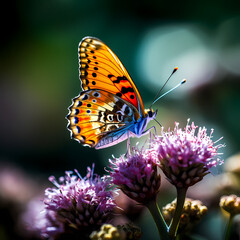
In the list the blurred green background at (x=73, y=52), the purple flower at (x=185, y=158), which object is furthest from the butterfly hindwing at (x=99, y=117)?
the blurred green background at (x=73, y=52)

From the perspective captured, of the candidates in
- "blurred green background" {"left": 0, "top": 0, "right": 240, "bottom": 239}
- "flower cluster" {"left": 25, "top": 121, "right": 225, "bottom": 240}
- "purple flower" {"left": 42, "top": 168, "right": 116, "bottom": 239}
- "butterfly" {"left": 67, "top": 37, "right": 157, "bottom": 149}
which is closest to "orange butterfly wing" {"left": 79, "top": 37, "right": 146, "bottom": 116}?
"butterfly" {"left": 67, "top": 37, "right": 157, "bottom": 149}

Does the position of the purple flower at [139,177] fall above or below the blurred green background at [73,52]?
below

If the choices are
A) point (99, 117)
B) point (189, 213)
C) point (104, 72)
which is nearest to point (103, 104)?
point (99, 117)

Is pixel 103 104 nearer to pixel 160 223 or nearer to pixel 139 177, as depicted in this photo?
pixel 139 177

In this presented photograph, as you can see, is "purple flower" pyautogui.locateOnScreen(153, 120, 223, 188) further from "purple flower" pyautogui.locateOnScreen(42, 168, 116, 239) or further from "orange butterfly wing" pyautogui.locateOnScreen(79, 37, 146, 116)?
"orange butterfly wing" pyautogui.locateOnScreen(79, 37, 146, 116)

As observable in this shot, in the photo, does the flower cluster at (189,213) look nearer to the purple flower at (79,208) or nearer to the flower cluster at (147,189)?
the flower cluster at (147,189)

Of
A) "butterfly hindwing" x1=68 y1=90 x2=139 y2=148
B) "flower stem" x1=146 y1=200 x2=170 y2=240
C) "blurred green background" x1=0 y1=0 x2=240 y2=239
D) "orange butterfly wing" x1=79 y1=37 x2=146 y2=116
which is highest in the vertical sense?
"blurred green background" x1=0 y1=0 x2=240 y2=239

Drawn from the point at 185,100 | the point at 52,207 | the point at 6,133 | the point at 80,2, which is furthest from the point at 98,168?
the point at 80,2
